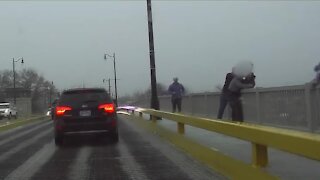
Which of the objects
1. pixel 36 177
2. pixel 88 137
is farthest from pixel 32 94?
pixel 36 177

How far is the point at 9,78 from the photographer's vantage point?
452ft

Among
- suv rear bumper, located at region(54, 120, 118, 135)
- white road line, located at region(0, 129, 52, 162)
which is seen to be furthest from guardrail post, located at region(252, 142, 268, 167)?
suv rear bumper, located at region(54, 120, 118, 135)

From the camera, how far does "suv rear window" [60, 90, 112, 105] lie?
15.0 meters

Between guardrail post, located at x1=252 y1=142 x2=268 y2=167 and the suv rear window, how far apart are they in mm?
8977

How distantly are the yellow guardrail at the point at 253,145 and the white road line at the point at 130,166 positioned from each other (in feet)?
4.07

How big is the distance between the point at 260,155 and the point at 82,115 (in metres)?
9.03

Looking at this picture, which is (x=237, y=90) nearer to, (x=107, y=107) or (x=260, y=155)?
(x=107, y=107)

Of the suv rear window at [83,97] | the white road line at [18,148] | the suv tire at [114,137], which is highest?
the suv rear window at [83,97]

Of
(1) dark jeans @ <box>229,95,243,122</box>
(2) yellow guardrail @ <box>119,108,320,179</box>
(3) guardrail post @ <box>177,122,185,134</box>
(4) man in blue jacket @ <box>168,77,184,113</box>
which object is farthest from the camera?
(4) man in blue jacket @ <box>168,77,184,113</box>

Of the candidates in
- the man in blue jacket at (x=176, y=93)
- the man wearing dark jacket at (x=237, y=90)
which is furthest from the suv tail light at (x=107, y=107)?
the man in blue jacket at (x=176, y=93)

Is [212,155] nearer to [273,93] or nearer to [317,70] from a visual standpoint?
[317,70]

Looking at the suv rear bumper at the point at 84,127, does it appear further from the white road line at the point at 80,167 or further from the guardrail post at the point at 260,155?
the guardrail post at the point at 260,155

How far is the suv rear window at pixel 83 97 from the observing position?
15047mm

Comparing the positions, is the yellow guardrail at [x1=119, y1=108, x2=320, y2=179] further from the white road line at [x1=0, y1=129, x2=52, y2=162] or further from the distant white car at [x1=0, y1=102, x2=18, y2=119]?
the distant white car at [x1=0, y1=102, x2=18, y2=119]
